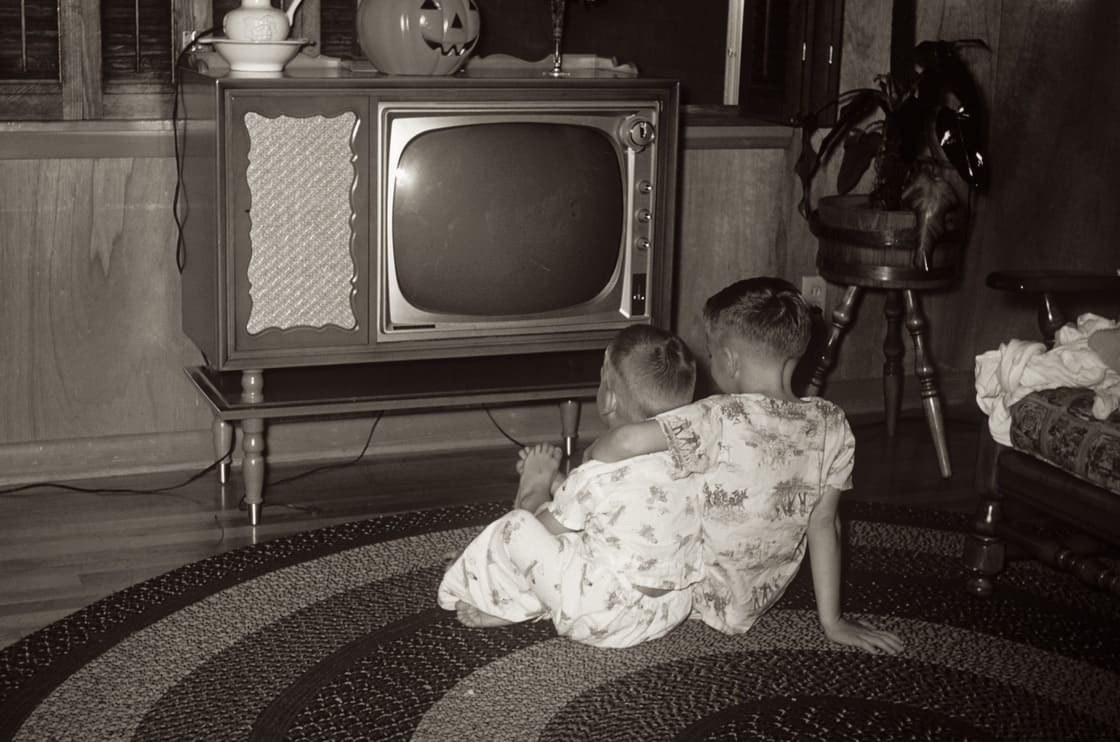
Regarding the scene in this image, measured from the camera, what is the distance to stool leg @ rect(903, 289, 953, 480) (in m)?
3.21

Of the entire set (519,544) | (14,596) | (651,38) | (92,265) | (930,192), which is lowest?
(14,596)

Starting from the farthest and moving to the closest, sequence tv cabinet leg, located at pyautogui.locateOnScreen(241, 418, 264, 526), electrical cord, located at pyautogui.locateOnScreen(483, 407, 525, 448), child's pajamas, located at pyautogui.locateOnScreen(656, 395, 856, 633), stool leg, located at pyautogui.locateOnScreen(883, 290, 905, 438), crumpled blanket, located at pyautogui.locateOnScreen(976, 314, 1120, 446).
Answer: stool leg, located at pyautogui.locateOnScreen(883, 290, 905, 438), electrical cord, located at pyautogui.locateOnScreen(483, 407, 525, 448), tv cabinet leg, located at pyautogui.locateOnScreen(241, 418, 264, 526), crumpled blanket, located at pyautogui.locateOnScreen(976, 314, 1120, 446), child's pajamas, located at pyautogui.locateOnScreen(656, 395, 856, 633)

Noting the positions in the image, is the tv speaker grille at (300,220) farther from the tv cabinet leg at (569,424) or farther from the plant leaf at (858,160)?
the plant leaf at (858,160)

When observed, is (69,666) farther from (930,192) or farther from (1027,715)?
(930,192)

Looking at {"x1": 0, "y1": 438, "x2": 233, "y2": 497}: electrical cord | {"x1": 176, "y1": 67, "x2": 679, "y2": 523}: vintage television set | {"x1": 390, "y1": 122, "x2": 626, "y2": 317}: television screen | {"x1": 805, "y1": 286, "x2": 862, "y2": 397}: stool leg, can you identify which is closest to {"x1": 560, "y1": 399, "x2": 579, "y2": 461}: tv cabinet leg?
{"x1": 176, "y1": 67, "x2": 679, "y2": 523}: vintage television set

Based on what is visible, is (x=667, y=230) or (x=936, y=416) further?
(x=936, y=416)

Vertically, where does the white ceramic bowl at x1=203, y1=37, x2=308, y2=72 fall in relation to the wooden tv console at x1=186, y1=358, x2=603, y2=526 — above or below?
above

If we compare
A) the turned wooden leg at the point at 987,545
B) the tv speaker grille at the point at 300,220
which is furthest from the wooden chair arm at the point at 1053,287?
the tv speaker grille at the point at 300,220

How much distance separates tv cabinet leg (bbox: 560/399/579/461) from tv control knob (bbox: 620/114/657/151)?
0.68m

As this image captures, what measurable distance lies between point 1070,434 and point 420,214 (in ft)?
4.02

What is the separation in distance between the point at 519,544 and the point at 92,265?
1.27 m

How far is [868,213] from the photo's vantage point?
3086 mm

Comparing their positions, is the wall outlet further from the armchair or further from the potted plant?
the armchair

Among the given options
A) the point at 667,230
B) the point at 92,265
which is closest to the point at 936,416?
the point at 667,230
